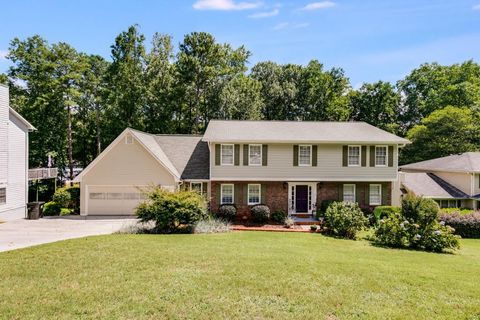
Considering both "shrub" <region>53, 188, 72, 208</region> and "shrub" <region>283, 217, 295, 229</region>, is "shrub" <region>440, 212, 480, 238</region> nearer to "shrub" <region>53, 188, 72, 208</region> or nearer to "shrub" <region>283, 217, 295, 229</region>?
"shrub" <region>283, 217, 295, 229</region>

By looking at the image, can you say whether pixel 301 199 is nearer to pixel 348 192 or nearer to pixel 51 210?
pixel 348 192

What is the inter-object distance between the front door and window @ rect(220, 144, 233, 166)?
4.94m

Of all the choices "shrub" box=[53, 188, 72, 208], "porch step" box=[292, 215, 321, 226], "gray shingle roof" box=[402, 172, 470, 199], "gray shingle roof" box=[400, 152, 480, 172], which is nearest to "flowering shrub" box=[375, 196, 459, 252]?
"porch step" box=[292, 215, 321, 226]

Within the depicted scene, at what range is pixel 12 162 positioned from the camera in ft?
68.7

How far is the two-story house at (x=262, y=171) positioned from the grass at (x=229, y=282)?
8242 mm

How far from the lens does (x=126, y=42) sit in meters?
33.3

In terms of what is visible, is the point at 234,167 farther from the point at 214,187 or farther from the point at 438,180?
the point at 438,180

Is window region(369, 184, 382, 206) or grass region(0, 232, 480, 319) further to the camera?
window region(369, 184, 382, 206)

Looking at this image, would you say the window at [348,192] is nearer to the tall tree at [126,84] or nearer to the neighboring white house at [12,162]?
the neighboring white house at [12,162]

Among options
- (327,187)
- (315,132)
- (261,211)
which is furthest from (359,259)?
(315,132)

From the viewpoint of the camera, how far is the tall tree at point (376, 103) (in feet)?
144

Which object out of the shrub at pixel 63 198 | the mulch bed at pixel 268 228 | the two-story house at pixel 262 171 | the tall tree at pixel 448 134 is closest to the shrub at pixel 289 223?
the mulch bed at pixel 268 228

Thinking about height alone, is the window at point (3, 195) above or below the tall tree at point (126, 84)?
below

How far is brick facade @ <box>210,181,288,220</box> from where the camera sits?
20.7 metres
